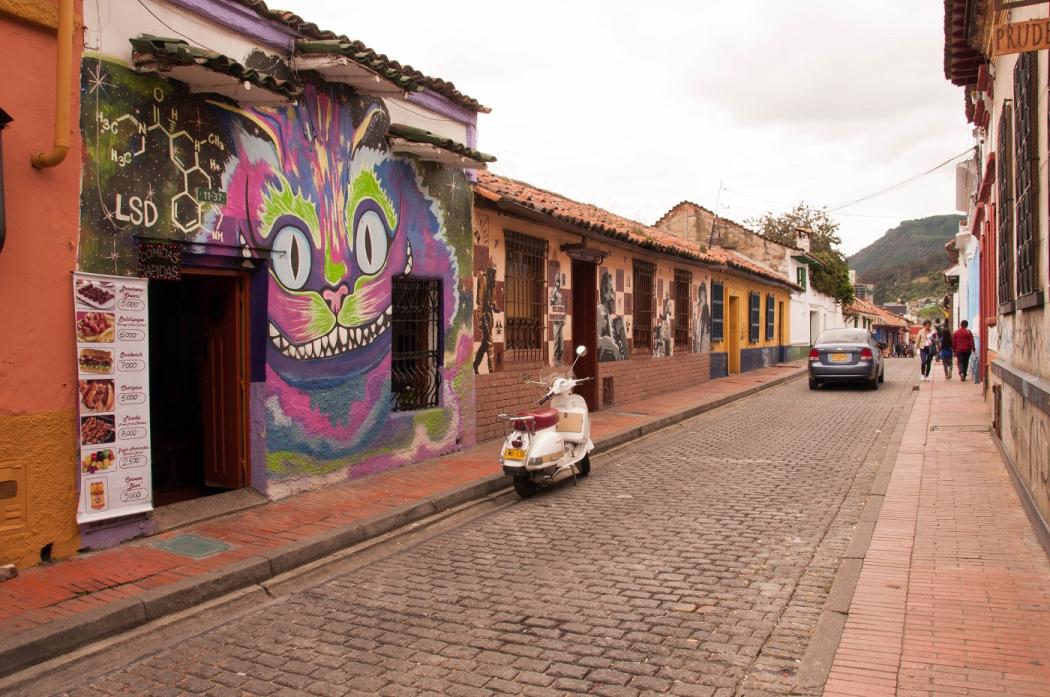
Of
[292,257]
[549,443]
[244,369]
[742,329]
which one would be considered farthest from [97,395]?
[742,329]

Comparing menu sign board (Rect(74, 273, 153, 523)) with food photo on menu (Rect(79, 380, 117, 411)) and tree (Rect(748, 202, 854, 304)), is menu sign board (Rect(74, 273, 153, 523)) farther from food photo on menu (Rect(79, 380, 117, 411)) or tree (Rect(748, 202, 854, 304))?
tree (Rect(748, 202, 854, 304))

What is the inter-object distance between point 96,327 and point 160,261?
28.9 inches

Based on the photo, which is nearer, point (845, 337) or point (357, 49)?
point (357, 49)

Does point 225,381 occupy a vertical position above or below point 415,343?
below

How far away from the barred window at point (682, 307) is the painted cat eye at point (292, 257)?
1215cm

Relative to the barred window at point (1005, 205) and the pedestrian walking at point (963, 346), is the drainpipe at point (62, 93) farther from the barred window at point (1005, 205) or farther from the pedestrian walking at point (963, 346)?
the pedestrian walking at point (963, 346)

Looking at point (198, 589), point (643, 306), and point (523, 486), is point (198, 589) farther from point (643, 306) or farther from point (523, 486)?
point (643, 306)

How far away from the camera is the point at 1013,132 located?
7.41m

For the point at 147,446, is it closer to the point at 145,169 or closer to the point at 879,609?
the point at 145,169

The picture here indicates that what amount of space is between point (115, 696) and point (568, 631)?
2306mm

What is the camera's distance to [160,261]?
606 centimetres

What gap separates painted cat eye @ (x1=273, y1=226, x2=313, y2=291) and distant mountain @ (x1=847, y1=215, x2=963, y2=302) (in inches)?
3817

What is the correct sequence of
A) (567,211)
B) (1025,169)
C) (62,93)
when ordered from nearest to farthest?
1. (62,93)
2. (1025,169)
3. (567,211)

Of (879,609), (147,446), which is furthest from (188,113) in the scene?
(879,609)
